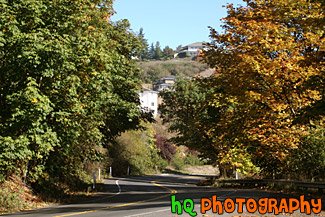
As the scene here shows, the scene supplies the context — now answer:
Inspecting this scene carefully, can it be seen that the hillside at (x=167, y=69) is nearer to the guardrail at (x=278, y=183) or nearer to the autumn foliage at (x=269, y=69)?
the guardrail at (x=278, y=183)

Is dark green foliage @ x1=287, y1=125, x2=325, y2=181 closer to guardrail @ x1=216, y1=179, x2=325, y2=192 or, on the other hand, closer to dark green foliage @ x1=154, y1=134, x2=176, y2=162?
guardrail @ x1=216, y1=179, x2=325, y2=192

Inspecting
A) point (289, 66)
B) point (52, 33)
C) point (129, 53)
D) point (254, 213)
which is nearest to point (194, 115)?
point (129, 53)

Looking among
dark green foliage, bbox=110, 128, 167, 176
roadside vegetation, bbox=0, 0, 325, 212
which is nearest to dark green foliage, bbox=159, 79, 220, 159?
roadside vegetation, bbox=0, 0, 325, 212

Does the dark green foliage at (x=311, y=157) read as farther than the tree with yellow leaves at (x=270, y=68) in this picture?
Yes

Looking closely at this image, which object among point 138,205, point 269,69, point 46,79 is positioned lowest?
point 138,205

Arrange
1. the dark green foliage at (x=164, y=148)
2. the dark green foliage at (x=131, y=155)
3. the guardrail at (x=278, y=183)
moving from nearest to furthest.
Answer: the guardrail at (x=278, y=183)
the dark green foliage at (x=131, y=155)
the dark green foliage at (x=164, y=148)

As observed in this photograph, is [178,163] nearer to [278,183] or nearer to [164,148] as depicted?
[164,148]

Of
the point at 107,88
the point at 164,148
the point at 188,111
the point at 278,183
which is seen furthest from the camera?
the point at 164,148

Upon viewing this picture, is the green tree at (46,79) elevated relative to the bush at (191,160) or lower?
elevated

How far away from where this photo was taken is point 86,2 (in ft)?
56.7

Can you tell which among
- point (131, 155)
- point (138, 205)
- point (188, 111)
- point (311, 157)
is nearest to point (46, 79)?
point (138, 205)

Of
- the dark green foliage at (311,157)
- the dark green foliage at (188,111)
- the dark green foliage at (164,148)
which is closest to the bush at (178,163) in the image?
the dark green foliage at (164,148)

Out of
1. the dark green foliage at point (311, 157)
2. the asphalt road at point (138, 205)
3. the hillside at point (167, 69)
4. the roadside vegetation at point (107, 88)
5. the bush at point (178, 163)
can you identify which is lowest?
the bush at point (178, 163)

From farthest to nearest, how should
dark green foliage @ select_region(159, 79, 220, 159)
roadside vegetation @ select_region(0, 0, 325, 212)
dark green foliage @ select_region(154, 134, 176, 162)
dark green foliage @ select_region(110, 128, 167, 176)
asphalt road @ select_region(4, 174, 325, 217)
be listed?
dark green foliage @ select_region(154, 134, 176, 162) < dark green foliage @ select_region(110, 128, 167, 176) < dark green foliage @ select_region(159, 79, 220, 159) < roadside vegetation @ select_region(0, 0, 325, 212) < asphalt road @ select_region(4, 174, 325, 217)
